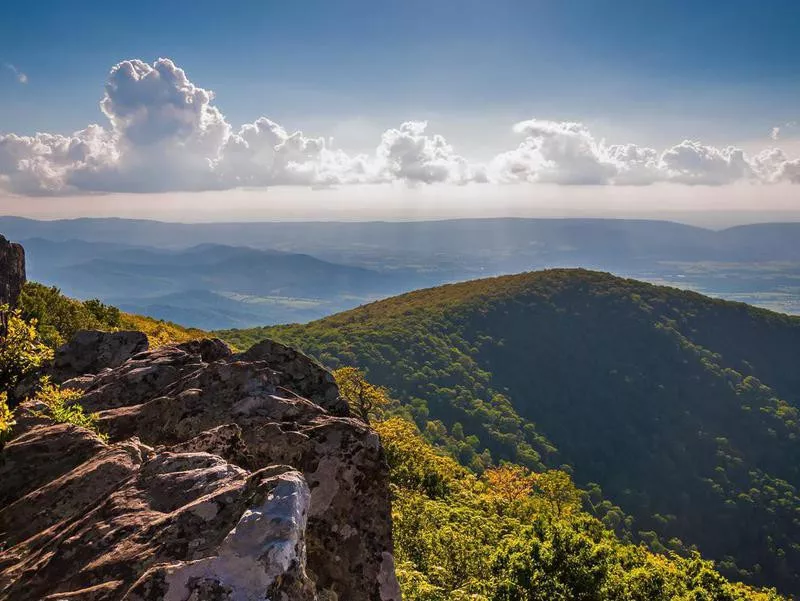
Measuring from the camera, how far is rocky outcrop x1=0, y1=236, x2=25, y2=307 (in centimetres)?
3681

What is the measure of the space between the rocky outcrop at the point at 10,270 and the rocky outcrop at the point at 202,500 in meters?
18.7

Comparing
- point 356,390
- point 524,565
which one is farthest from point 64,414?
point 356,390

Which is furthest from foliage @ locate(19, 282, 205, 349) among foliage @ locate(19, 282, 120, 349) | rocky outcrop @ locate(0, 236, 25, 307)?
rocky outcrop @ locate(0, 236, 25, 307)

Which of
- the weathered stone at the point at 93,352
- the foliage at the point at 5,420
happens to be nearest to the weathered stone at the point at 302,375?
the foliage at the point at 5,420

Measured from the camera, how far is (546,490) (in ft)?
222

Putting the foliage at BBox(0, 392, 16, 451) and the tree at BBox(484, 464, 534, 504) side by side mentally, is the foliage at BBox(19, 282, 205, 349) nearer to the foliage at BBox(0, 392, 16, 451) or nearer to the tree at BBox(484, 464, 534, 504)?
the foliage at BBox(0, 392, 16, 451)

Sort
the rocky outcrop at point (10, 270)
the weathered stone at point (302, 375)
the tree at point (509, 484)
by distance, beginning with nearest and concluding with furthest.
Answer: the weathered stone at point (302, 375)
the rocky outcrop at point (10, 270)
the tree at point (509, 484)

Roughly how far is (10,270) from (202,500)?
36.1 meters

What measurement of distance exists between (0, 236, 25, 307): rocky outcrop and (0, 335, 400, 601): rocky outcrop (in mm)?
18717

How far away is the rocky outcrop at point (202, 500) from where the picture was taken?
377 inches

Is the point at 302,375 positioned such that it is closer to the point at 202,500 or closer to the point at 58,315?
the point at 202,500

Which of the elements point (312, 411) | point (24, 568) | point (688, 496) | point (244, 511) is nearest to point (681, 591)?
point (312, 411)

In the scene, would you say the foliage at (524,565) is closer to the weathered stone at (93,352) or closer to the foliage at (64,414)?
the foliage at (64,414)

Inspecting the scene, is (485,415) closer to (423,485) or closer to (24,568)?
(423,485)
